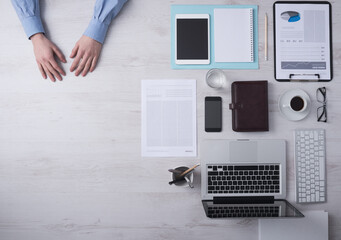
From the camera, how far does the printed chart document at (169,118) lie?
106 centimetres

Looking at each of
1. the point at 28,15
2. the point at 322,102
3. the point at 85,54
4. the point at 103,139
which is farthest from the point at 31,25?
the point at 322,102

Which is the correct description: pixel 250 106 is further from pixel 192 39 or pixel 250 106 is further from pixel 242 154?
pixel 192 39

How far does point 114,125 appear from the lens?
106 cm

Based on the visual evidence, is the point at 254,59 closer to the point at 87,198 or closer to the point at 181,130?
the point at 181,130

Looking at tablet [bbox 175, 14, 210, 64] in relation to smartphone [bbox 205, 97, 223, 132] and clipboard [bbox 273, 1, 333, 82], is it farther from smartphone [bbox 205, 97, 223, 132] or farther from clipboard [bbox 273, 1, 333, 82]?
clipboard [bbox 273, 1, 333, 82]

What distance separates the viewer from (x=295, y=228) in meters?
1.04

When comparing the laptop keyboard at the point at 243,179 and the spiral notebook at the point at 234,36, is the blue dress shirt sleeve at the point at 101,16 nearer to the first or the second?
the spiral notebook at the point at 234,36

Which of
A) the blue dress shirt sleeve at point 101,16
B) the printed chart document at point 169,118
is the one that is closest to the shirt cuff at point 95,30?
the blue dress shirt sleeve at point 101,16

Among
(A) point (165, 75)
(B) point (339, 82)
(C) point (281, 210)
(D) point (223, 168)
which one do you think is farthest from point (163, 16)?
(C) point (281, 210)

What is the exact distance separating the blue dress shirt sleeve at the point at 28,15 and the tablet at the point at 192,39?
59 cm

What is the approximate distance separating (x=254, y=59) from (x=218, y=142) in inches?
15.5

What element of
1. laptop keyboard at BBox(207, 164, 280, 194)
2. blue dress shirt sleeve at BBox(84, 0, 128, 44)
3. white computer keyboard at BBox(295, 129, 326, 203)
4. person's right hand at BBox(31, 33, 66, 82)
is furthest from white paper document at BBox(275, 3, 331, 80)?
person's right hand at BBox(31, 33, 66, 82)

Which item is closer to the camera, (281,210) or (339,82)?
(281,210)

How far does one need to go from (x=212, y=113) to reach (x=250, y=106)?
159 millimetres
